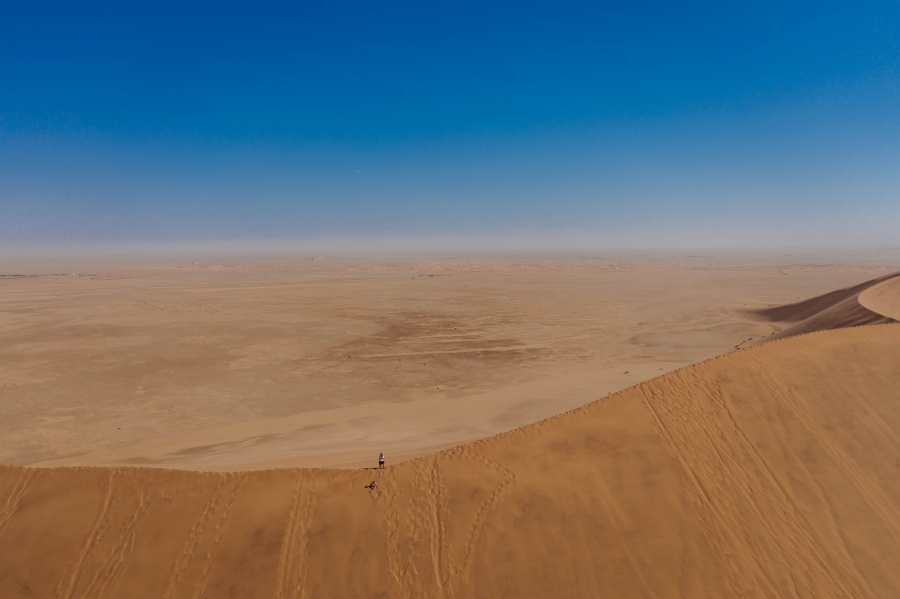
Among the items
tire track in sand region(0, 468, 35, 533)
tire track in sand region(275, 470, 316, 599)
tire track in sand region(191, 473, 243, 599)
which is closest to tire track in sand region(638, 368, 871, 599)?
tire track in sand region(275, 470, 316, 599)

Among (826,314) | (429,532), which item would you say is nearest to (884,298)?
(826,314)

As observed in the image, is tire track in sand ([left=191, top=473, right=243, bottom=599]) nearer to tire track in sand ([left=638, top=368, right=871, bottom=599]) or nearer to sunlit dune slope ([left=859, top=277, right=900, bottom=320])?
tire track in sand ([left=638, top=368, right=871, bottom=599])

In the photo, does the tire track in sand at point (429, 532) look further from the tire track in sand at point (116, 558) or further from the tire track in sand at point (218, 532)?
the tire track in sand at point (116, 558)

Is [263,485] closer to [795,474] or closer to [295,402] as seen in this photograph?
[795,474]

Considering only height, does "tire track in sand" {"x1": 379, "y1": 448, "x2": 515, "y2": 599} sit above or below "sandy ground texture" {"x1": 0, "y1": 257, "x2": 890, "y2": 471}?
above

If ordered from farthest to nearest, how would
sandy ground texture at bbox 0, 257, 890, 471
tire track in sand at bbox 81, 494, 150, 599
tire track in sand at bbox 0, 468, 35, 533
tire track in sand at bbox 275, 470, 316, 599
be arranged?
sandy ground texture at bbox 0, 257, 890, 471
tire track in sand at bbox 0, 468, 35, 533
tire track in sand at bbox 81, 494, 150, 599
tire track in sand at bbox 275, 470, 316, 599
